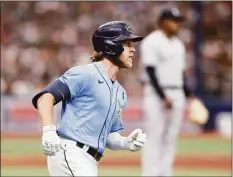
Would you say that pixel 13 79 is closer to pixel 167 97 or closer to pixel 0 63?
pixel 0 63

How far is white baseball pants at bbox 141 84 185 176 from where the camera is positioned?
9.22 metres

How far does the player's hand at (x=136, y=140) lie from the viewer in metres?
5.29

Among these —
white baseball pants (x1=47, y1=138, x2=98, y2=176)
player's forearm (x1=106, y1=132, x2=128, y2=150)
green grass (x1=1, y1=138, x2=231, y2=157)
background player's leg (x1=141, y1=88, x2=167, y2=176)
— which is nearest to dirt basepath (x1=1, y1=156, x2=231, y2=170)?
green grass (x1=1, y1=138, x2=231, y2=157)

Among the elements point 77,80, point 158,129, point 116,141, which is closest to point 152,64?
point 158,129

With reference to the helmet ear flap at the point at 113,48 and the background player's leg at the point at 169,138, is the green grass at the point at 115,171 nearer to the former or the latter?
the background player's leg at the point at 169,138

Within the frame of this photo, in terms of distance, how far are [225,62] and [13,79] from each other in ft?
18.6

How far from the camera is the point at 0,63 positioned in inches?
711

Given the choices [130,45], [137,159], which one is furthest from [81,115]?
[137,159]

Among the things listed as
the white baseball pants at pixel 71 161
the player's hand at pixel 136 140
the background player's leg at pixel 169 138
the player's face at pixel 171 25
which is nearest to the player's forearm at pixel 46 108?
the white baseball pants at pixel 71 161

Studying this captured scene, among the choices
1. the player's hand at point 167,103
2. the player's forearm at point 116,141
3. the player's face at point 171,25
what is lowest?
the player's hand at point 167,103

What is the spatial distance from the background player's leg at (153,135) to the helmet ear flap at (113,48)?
13.2 feet

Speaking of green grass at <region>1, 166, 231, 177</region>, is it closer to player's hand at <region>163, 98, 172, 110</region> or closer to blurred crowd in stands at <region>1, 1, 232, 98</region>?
player's hand at <region>163, 98, 172, 110</region>

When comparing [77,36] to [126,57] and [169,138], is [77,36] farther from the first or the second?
[126,57]

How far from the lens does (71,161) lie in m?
5.05
